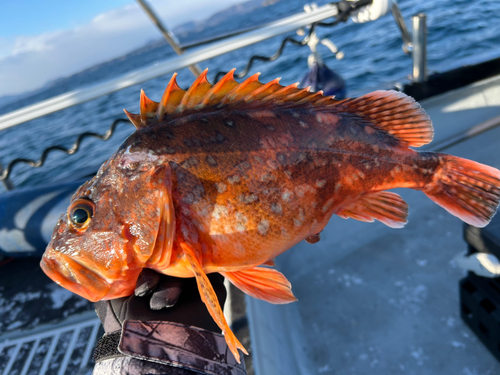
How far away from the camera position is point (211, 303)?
1.14m

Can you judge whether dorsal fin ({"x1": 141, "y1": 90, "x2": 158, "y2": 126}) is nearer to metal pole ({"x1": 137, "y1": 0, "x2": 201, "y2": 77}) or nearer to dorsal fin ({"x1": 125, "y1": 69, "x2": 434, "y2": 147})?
dorsal fin ({"x1": 125, "y1": 69, "x2": 434, "y2": 147})

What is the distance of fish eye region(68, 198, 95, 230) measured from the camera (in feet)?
4.16

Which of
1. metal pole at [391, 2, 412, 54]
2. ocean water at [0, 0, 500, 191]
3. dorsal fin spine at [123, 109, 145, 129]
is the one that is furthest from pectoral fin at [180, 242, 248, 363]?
ocean water at [0, 0, 500, 191]

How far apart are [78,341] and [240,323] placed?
1.14 metres

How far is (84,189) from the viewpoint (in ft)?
4.42

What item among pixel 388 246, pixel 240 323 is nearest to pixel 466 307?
pixel 388 246

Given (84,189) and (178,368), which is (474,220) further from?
(84,189)

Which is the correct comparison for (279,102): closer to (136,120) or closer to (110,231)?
(136,120)

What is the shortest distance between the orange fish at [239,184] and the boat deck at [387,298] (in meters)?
0.91

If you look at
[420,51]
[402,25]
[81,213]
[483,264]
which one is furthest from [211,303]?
[402,25]

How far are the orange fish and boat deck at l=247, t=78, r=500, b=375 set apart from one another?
91 centimetres

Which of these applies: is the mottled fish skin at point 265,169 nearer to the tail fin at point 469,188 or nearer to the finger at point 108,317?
the tail fin at point 469,188

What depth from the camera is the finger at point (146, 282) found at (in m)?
1.42

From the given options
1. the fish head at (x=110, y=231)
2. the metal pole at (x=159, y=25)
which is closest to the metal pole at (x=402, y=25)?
the metal pole at (x=159, y=25)
